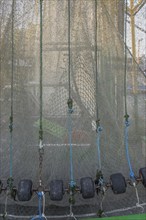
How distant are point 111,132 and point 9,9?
171 centimetres

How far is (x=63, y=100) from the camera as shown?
2.87m

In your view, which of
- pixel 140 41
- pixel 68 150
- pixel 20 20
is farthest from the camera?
pixel 140 41

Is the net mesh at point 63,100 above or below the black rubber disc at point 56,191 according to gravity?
above

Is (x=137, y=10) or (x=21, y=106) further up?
(x=137, y=10)

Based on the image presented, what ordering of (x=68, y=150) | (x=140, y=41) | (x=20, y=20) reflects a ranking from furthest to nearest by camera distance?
(x=140, y=41) < (x=20, y=20) < (x=68, y=150)

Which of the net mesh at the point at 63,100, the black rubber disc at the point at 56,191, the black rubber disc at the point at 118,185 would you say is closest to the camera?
the black rubber disc at the point at 56,191

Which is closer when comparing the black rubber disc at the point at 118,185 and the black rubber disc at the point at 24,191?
the black rubber disc at the point at 24,191

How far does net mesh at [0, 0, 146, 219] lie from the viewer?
2.76 meters

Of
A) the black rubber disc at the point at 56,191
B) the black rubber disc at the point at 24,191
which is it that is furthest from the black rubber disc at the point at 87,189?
the black rubber disc at the point at 24,191

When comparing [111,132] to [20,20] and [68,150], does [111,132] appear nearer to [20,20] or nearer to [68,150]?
[68,150]

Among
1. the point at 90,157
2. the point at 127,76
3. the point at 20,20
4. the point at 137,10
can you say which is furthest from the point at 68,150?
the point at 137,10

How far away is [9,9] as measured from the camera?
2992mm

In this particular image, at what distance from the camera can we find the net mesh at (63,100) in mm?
2762

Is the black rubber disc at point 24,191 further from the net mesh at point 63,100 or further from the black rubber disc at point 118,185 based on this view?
the black rubber disc at point 118,185
